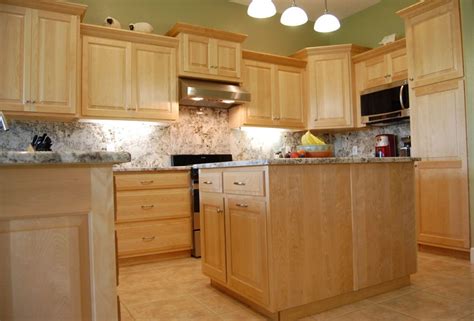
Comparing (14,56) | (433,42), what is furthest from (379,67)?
(14,56)

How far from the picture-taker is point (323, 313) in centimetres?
212

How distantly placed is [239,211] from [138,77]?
7.01 ft

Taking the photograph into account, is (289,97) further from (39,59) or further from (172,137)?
(39,59)

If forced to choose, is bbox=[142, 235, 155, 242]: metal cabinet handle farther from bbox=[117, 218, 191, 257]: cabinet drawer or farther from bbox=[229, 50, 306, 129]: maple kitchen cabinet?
bbox=[229, 50, 306, 129]: maple kitchen cabinet

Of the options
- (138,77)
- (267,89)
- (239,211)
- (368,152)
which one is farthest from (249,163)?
(368,152)

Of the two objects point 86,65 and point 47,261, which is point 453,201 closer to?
point 47,261

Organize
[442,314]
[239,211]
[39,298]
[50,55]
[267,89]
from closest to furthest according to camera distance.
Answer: [39,298] → [442,314] → [239,211] → [50,55] → [267,89]

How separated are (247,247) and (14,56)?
2623 millimetres

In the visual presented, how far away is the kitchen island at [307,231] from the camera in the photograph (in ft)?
6.52

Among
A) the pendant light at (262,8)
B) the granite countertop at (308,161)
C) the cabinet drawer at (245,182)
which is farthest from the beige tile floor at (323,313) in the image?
the pendant light at (262,8)

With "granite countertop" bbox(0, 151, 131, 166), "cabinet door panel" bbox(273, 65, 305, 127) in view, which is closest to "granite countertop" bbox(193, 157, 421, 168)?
"granite countertop" bbox(0, 151, 131, 166)

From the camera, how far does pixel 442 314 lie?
204 cm

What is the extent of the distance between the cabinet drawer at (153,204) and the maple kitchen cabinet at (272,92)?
126cm

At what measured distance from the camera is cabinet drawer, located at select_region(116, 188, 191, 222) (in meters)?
3.38
